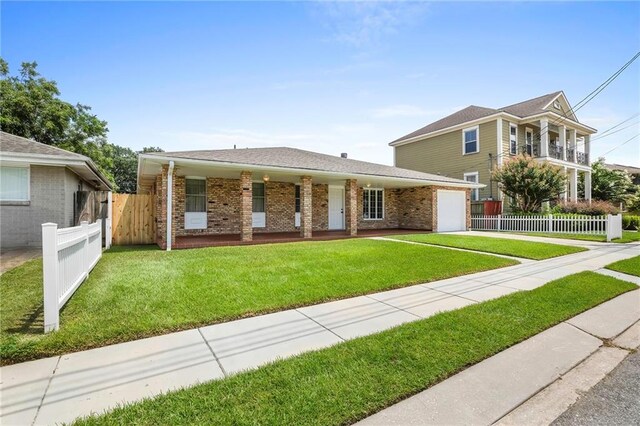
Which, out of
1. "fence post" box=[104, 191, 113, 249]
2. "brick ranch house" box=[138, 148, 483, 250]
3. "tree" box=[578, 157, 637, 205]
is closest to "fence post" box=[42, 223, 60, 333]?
"brick ranch house" box=[138, 148, 483, 250]

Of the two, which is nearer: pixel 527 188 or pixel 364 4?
pixel 364 4

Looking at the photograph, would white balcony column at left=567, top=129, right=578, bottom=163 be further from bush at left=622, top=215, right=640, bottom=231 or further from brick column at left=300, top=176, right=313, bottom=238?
brick column at left=300, top=176, right=313, bottom=238

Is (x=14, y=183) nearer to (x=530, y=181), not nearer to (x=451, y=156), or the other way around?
(x=530, y=181)

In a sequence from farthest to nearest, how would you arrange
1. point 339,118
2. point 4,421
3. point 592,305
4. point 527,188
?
point 527,188 → point 339,118 → point 592,305 → point 4,421

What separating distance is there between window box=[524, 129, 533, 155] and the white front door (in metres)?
14.2

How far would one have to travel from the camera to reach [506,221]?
1703cm

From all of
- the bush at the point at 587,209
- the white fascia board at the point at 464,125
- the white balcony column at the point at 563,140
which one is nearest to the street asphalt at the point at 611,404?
the bush at the point at 587,209

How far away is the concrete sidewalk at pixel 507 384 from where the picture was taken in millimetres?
2207

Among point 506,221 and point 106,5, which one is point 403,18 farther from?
point 506,221

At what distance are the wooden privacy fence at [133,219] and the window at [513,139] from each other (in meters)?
21.2

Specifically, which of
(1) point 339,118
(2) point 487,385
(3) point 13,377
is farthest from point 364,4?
(3) point 13,377

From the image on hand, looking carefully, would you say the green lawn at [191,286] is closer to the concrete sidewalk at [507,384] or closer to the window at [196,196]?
the concrete sidewalk at [507,384]

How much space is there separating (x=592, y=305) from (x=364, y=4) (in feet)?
29.7

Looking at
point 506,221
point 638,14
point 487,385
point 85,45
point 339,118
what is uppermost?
point 638,14
